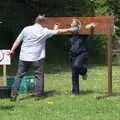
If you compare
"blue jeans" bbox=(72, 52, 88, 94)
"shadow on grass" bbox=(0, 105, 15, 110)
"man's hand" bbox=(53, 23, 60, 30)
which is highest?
"man's hand" bbox=(53, 23, 60, 30)

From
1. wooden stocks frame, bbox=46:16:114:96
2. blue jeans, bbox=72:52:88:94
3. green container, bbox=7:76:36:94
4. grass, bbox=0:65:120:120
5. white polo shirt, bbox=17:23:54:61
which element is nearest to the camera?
grass, bbox=0:65:120:120

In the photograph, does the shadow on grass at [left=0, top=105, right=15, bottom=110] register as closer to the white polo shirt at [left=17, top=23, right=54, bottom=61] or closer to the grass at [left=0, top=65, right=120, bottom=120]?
the grass at [left=0, top=65, right=120, bottom=120]

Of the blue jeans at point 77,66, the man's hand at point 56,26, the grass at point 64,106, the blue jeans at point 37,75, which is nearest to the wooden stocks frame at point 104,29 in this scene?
the man's hand at point 56,26

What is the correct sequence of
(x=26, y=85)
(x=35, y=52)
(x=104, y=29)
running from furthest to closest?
1. (x=26, y=85)
2. (x=104, y=29)
3. (x=35, y=52)

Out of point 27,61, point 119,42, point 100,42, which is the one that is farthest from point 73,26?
point 119,42

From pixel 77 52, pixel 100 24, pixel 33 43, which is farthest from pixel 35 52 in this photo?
pixel 100 24

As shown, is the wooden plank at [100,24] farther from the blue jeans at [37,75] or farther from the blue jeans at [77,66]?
the blue jeans at [37,75]

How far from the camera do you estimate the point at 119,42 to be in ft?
115

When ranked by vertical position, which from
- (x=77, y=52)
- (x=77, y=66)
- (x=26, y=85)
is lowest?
(x=26, y=85)

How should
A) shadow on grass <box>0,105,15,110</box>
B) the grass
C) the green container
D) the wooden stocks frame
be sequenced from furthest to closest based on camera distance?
the green container, the wooden stocks frame, shadow on grass <box>0,105,15,110</box>, the grass

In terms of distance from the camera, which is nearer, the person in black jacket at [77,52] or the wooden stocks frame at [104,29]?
the wooden stocks frame at [104,29]

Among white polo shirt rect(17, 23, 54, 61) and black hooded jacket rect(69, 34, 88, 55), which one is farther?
black hooded jacket rect(69, 34, 88, 55)

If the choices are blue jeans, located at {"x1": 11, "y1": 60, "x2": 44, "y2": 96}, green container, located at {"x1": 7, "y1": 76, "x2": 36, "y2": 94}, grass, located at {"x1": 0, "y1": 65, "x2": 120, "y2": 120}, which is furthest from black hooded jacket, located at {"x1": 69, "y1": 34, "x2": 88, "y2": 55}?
green container, located at {"x1": 7, "y1": 76, "x2": 36, "y2": 94}

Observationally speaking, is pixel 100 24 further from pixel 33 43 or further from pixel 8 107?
pixel 8 107
